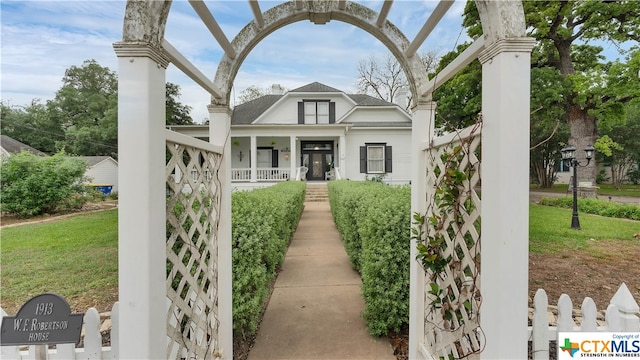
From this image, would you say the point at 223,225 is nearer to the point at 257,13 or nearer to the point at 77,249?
the point at 257,13

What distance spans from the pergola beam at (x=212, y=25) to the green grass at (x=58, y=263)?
384cm

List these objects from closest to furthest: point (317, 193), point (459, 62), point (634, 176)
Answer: point (459, 62) → point (317, 193) → point (634, 176)

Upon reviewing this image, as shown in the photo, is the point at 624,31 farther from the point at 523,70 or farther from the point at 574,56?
the point at 523,70

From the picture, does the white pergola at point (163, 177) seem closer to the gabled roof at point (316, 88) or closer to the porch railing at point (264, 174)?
the porch railing at point (264, 174)

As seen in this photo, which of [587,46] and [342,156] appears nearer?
[587,46]

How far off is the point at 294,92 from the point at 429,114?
16.9 meters

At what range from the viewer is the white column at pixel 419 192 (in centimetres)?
211

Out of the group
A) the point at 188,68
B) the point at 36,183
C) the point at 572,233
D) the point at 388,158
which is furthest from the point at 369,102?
the point at 188,68

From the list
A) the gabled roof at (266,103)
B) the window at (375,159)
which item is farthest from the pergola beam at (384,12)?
the gabled roof at (266,103)

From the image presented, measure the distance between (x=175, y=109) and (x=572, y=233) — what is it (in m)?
26.6

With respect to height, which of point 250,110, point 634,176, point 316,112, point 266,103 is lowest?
point 634,176

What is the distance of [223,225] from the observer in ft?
7.20

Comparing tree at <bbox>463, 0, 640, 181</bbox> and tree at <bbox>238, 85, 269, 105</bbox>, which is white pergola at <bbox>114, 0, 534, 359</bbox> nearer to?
tree at <bbox>463, 0, 640, 181</bbox>

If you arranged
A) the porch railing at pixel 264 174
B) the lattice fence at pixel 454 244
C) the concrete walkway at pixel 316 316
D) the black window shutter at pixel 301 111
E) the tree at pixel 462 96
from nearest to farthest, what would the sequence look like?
the lattice fence at pixel 454 244 → the concrete walkway at pixel 316 316 → the tree at pixel 462 96 → the porch railing at pixel 264 174 → the black window shutter at pixel 301 111
